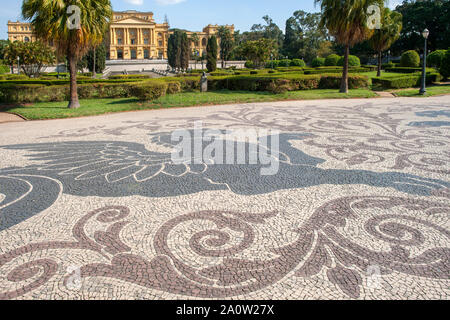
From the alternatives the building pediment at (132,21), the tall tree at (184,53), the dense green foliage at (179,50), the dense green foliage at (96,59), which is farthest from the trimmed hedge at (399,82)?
the building pediment at (132,21)

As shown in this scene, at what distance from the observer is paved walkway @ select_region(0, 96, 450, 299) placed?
9.27 feet

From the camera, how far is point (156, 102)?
16.1m

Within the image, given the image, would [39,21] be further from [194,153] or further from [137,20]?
[137,20]

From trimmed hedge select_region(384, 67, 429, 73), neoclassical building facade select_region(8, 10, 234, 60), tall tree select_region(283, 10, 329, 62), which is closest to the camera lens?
trimmed hedge select_region(384, 67, 429, 73)

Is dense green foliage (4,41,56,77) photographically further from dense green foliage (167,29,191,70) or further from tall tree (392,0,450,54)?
tall tree (392,0,450,54)

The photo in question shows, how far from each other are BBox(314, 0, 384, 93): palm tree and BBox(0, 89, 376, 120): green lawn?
10.3 ft

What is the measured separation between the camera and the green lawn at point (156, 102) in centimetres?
1353

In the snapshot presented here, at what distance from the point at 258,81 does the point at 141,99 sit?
7.58 metres

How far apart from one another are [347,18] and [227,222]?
17170 millimetres

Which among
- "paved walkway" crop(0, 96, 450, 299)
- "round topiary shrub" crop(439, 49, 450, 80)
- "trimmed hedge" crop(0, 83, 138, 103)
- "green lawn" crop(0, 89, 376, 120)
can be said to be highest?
"round topiary shrub" crop(439, 49, 450, 80)

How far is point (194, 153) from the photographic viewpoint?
702cm

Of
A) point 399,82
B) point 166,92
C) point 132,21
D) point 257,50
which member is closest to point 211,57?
point 257,50

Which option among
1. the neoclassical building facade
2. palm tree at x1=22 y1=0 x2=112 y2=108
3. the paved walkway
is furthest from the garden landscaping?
the neoclassical building facade
